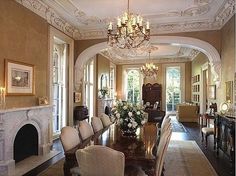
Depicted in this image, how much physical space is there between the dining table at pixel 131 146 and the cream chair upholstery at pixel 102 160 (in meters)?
0.43

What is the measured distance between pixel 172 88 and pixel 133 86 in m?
2.53

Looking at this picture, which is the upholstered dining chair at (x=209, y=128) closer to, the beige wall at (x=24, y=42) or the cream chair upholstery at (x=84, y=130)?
the cream chair upholstery at (x=84, y=130)

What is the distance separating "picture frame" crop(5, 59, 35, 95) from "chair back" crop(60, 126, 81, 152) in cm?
194

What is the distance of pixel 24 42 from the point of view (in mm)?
4621

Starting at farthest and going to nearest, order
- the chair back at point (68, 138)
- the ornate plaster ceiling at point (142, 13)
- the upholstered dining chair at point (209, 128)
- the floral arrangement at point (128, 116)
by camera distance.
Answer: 1. the upholstered dining chair at point (209, 128)
2. the ornate plaster ceiling at point (142, 13)
3. the floral arrangement at point (128, 116)
4. the chair back at point (68, 138)

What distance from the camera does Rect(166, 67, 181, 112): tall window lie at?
43.9ft

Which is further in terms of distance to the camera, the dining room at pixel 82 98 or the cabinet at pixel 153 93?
the cabinet at pixel 153 93

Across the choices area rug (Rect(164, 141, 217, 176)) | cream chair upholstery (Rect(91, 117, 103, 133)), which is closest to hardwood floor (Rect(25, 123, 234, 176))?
area rug (Rect(164, 141, 217, 176))

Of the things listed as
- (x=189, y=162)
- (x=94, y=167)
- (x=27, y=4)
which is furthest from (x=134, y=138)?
(x=27, y=4)

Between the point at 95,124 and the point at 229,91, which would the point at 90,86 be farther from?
the point at 229,91

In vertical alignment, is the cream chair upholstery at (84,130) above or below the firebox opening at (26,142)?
above

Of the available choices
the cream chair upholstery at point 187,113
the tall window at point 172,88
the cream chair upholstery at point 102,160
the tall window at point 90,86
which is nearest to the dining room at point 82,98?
the cream chair upholstery at point 102,160

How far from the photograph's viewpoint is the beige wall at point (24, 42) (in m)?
4.06

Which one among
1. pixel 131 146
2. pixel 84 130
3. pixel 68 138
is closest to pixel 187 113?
pixel 84 130
